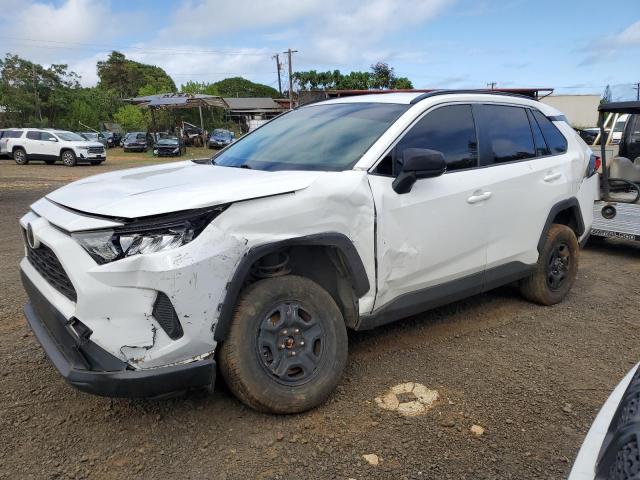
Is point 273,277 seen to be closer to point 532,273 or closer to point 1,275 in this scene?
point 532,273

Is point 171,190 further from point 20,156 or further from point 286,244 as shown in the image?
point 20,156

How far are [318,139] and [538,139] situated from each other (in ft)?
6.79

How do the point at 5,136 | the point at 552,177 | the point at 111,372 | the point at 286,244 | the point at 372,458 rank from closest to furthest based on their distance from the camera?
the point at 111,372 < the point at 372,458 < the point at 286,244 < the point at 552,177 < the point at 5,136

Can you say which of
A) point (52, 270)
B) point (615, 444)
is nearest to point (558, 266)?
point (615, 444)

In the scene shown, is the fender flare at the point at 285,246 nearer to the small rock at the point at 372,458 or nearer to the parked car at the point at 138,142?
the small rock at the point at 372,458

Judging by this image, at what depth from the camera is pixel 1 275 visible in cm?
538

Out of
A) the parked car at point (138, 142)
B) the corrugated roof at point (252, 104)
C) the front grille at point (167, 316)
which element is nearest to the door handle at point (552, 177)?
the front grille at point (167, 316)

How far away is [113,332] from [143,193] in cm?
69

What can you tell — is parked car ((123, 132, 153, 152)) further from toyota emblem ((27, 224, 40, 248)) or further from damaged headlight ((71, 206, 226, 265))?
damaged headlight ((71, 206, 226, 265))

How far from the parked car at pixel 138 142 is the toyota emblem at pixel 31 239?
34.3 metres

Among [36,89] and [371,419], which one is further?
[36,89]

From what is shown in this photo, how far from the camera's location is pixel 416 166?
3041 millimetres

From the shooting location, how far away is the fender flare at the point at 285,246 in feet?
8.34

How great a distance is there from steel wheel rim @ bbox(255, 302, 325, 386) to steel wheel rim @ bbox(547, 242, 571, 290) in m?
2.57
